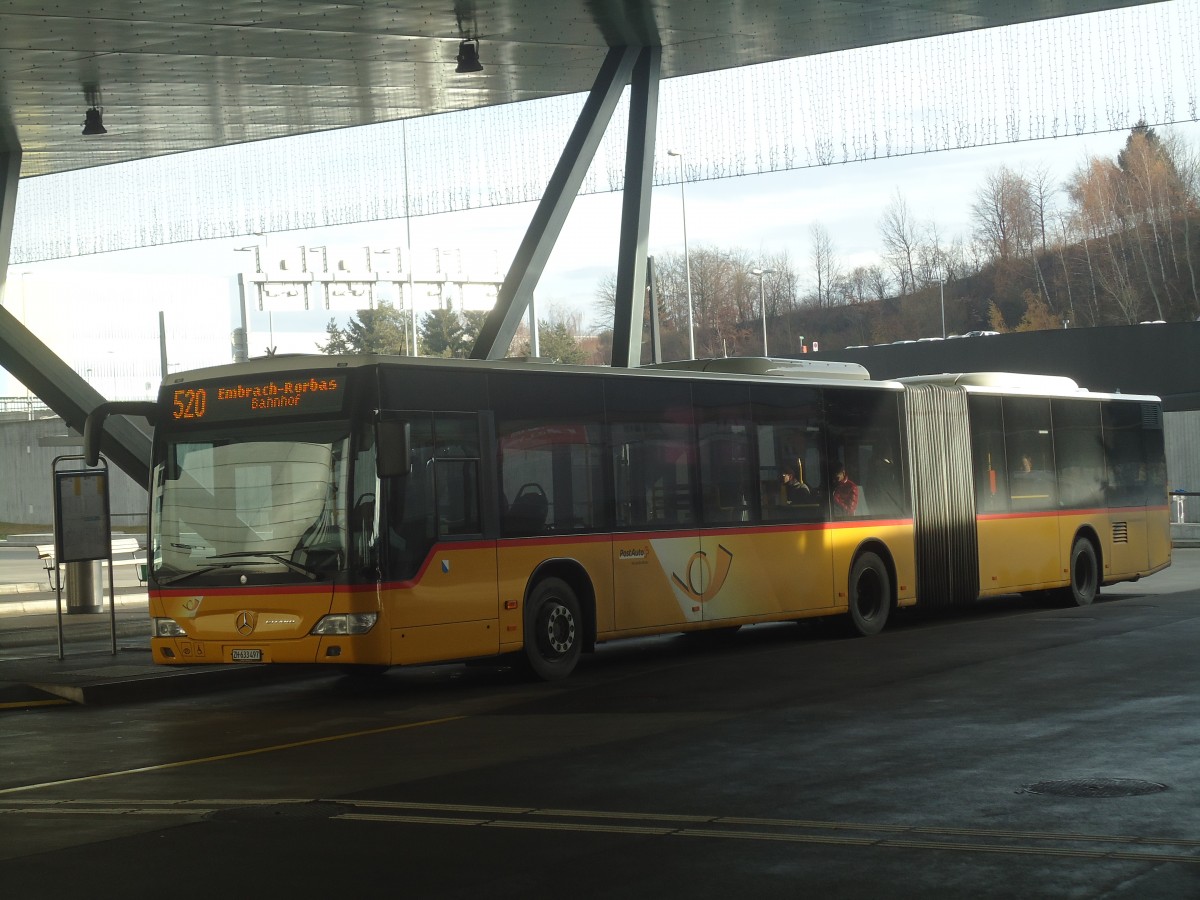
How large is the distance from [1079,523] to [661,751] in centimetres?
1426

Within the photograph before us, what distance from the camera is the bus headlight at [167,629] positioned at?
14.1 m

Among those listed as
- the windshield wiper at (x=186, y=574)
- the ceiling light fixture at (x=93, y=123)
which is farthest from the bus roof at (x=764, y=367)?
the ceiling light fixture at (x=93, y=123)

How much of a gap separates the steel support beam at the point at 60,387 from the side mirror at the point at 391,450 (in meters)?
9.03

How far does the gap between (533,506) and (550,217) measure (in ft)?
20.0

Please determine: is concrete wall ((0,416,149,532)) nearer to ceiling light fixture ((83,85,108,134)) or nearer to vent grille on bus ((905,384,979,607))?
ceiling light fixture ((83,85,108,134))

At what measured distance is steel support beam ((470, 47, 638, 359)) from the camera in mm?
19516

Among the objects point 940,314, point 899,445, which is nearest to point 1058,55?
point 899,445

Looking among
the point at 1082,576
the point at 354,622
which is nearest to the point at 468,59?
the point at 354,622

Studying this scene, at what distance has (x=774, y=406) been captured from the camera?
1828cm

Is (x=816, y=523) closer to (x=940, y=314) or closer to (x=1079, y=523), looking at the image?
(x=1079, y=523)

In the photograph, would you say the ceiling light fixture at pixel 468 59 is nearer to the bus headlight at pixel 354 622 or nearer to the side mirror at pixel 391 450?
the side mirror at pixel 391 450

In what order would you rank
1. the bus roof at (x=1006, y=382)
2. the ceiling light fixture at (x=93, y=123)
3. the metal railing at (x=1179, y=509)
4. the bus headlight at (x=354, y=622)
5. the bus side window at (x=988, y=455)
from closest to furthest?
the bus headlight at (x=354, y=622), the ceiling light fixture at (x=93, y=123), the bus side window at (x=988, y=455), the bus roof at (x=1006, y=382), the metal railing at (x=1179, y=509)

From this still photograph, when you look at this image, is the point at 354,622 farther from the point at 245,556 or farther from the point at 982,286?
the point at 982,286

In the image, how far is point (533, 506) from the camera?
14812 mm
